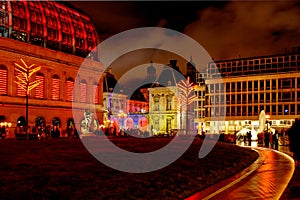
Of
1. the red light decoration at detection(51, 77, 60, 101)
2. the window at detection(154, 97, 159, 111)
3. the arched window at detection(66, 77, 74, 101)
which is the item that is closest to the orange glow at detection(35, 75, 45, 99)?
the red light decoration at detection(51, 77, 60, 101)

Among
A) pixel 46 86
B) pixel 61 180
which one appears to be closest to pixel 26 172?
pixel 61 180

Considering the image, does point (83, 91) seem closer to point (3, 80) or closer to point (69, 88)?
point (69, 88)

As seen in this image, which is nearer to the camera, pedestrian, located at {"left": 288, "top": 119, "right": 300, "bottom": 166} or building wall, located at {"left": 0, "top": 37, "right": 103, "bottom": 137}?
pedestrian, located at {"left": 288, "top": 119, "right": 300, "bottom": 166}

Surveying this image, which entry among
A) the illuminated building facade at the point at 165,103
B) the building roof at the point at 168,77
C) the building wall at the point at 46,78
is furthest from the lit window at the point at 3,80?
the building roof at the point at 168,77

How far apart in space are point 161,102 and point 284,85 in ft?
129

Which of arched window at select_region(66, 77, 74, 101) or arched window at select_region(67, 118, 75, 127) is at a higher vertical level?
arched window at select_region(66, 77, 74, 101)

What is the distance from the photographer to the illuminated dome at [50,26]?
64.4 metres

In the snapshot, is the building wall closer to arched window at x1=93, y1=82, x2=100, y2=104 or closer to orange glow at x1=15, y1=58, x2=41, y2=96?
arched window at x1=93, y1=82, x2=100, y2=104

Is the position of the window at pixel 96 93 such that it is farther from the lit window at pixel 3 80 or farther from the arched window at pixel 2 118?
the arched window at pixel 2 118

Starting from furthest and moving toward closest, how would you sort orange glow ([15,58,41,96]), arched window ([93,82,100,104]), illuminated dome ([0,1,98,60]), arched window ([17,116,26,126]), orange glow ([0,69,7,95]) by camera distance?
1. arched window ([93,82,100,104])
2. arched window ([17,116,26,126])
3. illuminated dome ([0,1,98,60])
4. orange glow ([0,69,7,95])
5. orange glow ([15,58,41,96])

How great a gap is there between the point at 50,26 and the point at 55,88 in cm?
1028

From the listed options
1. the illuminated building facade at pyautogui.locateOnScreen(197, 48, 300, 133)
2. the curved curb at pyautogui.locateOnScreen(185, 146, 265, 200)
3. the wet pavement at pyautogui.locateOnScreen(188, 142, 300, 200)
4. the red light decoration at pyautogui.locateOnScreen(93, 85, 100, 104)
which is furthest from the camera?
the illuminated building facade at pyautogui.locateOnScreen(197, 48, 300, 133)

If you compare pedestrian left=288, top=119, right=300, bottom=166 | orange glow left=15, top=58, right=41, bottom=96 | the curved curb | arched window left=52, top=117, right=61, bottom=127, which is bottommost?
the curved curb

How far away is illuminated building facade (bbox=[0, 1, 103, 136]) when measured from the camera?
208 ft
